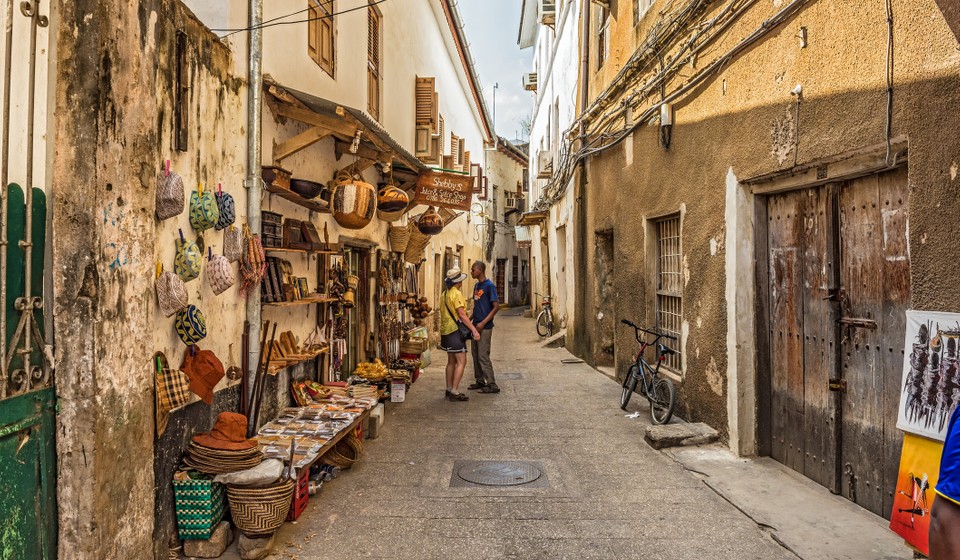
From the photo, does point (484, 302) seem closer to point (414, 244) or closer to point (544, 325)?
point (414, 244)

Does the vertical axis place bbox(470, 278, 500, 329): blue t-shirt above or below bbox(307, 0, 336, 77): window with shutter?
below

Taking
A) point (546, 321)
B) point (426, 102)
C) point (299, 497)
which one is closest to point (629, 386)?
point (299, 497)

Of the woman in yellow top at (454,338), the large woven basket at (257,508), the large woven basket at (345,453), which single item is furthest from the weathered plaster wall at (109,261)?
the woman in yellow top at (454,338)

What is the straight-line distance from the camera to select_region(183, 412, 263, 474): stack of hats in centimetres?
395

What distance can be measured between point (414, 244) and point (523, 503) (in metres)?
6.84

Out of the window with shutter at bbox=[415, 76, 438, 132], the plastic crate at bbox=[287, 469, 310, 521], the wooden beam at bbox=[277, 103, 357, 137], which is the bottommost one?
the plastic crate at bbox=[287, 469, 310, 521]

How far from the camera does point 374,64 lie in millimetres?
9648

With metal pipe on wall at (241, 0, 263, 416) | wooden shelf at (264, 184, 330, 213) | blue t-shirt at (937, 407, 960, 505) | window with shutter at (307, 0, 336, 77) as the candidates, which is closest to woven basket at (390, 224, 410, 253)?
window with shutter at (307, 0, 336, 77)

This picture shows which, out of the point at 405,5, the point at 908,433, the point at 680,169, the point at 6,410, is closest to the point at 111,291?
the point at 6,410

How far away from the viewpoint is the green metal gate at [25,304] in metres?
2.76

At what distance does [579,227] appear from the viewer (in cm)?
1271

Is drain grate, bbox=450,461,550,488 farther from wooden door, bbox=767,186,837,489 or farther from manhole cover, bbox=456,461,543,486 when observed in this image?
wooden door, bbox=767,186,837,489

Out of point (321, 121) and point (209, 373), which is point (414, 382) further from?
point (209, 373)

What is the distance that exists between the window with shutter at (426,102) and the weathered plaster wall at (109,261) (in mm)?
8829
